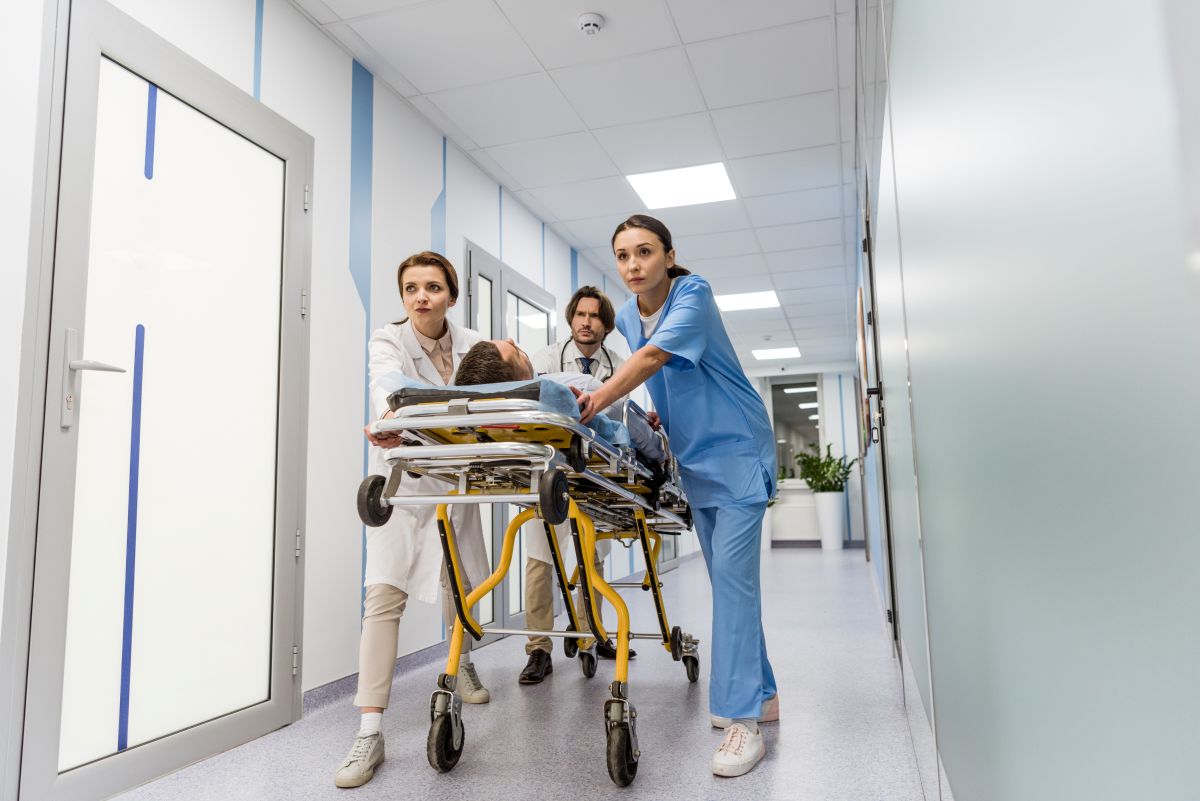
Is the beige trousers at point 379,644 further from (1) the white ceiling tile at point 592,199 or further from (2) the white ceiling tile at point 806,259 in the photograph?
(2) the white ceiling tile at point 806,259

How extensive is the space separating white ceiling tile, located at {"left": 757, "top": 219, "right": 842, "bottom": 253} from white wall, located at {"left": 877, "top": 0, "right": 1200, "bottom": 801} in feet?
15.7

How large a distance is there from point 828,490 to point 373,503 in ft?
31.0

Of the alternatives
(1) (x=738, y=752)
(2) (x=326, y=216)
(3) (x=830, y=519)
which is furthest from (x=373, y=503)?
(3) (x=830, y=519)

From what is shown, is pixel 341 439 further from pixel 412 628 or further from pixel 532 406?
pixel 532 406

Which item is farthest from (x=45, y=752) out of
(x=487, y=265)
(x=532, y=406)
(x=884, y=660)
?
(x=487, y=265)

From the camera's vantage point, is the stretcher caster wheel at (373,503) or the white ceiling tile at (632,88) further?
the white ceiling tile at (632,88)

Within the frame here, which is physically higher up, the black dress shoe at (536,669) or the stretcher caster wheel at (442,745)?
the stretcher caster wheel at (442,745)

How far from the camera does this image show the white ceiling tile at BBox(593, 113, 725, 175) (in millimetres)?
4199

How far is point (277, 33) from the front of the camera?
2971 millimetres

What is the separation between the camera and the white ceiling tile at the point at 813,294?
7.53 m

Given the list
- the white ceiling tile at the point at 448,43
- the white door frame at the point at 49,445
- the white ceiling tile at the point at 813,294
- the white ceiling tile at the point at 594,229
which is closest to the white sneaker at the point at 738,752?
the white door frame at the point at 49,445

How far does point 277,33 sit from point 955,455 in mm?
2955

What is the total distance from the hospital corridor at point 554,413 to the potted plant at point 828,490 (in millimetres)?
6057

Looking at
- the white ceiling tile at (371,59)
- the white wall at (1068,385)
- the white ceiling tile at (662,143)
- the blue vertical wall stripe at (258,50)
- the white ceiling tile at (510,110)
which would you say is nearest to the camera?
the white wall at (1068,385)
